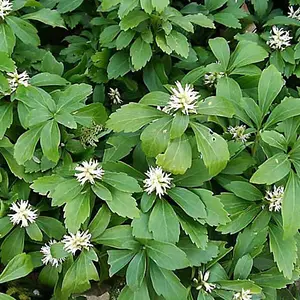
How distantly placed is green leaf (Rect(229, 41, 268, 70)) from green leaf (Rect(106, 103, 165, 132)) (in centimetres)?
36

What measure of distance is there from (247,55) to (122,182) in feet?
1.82

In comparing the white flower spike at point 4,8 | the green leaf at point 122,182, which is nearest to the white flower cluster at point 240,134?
the green leaf at point 122,182

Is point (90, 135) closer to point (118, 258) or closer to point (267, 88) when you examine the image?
point (118, 258)

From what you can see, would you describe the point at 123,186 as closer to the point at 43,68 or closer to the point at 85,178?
the point at 85,178

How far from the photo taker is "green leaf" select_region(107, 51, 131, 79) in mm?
1550

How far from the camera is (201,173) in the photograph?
1298 millimetres

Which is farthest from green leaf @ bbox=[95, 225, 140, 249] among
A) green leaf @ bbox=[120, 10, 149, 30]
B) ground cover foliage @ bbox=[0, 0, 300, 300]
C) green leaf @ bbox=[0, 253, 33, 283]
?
green leaf @ bbox=[120, 10, 149, 30]

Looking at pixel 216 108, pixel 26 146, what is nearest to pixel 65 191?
pixel 26 146

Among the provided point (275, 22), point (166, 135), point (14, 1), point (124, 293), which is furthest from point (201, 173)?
point (14, 1)

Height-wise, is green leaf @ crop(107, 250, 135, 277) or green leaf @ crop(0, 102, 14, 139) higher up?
green leaf @ crop(0, 102, 14, 139)

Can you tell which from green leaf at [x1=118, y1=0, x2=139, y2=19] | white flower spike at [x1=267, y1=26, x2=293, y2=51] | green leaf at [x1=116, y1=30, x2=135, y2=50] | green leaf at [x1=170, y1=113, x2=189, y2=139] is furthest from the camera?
white flower spike at [x1=267, y1=26, x2=293, y2=51]

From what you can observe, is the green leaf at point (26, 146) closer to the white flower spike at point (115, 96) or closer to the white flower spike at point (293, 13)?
the white flower spike at point (115, 96)

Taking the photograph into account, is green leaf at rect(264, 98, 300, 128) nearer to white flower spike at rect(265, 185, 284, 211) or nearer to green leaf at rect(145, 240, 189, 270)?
white flower spike at rect(265, 185, 284, 211)

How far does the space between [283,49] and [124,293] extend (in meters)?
0.92
